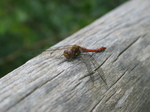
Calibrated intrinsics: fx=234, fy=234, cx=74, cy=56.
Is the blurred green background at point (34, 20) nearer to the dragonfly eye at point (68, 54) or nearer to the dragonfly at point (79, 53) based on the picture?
the dragonfly at point (79, 53)

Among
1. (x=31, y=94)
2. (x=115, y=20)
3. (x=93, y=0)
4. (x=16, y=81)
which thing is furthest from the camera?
(x=93, y=0)

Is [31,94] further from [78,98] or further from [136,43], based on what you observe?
[136,43]

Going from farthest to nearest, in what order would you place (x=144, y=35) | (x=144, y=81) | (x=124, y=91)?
(x=144, y=35) < (x=144, y=81) < (x=124, y=91)

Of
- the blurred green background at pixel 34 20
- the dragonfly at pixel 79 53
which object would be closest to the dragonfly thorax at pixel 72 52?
the dragonfly at pixel 79 53

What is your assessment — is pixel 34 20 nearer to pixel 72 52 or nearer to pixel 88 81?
pixel 72 52

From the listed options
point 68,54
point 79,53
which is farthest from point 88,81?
point 79,53

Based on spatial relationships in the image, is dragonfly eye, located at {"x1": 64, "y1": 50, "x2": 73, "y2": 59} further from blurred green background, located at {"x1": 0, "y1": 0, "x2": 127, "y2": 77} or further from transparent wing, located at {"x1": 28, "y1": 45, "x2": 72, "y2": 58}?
blurred green background, located at {"x1": 0, "y1": 0, "x2": 127, "y2": 77}

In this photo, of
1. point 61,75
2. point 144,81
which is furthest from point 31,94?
point 144,81
